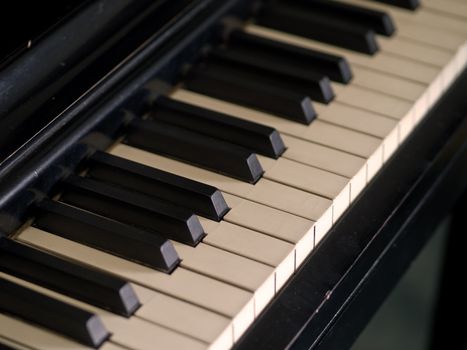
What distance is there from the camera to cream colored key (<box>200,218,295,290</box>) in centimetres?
107

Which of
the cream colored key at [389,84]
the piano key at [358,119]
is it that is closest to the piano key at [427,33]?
the cream colored key at [389,84]

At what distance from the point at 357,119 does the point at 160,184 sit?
300mm

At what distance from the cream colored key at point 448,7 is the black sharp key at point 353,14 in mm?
108

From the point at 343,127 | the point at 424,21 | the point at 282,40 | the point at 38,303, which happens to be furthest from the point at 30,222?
the point at 424,21

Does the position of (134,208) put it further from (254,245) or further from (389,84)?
(389,84)

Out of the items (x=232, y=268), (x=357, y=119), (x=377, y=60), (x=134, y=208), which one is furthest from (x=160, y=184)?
(x=377, y=60)

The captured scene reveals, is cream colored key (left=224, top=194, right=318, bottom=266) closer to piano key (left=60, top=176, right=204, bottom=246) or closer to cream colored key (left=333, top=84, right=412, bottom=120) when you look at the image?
piano key (left=60, top=176, right=204, bottom=246)

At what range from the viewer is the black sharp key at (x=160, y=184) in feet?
3.72

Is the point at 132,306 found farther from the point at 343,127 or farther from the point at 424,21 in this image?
the point at 424,21

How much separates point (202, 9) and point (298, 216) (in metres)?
0.40

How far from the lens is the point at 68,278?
1.04 meters

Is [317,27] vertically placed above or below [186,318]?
above

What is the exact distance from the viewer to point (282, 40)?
1.49 meters

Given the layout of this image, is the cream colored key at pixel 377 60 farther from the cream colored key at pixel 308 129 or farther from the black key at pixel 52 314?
the black key at pixel 52 314
